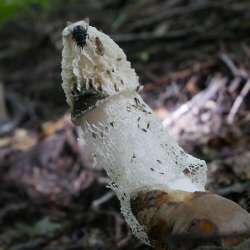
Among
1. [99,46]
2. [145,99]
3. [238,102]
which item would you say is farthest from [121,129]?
[145,99]

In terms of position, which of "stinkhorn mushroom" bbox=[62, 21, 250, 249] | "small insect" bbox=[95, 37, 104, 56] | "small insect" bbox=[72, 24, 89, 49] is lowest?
"stinkhorn mushroom" bbox=[62, 21, 250, 249]

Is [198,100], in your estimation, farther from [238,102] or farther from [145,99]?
[145,99]

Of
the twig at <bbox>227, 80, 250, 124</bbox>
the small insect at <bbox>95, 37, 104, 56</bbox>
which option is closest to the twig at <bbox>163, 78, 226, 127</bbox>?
the twig at <bbox>227, 80, 250, 124</bbox>

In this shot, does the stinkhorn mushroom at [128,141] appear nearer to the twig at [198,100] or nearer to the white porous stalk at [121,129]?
the white porous stalk at [121,129]

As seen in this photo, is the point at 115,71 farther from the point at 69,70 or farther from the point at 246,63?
the point at 246,63

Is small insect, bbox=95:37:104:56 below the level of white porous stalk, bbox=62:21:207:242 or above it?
above

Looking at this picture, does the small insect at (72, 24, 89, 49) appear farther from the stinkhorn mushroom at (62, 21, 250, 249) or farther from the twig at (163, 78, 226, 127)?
the twig at (163, 78, 226, 127)

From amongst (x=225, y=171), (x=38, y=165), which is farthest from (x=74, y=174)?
(x=225, y=171)
